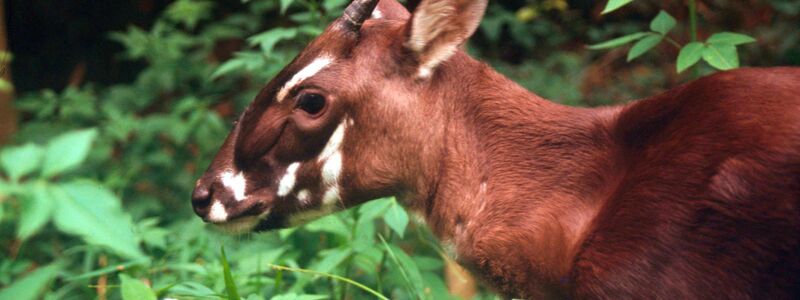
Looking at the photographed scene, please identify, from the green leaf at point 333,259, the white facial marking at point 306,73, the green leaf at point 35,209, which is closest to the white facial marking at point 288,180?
the white facial marking at point 306,73

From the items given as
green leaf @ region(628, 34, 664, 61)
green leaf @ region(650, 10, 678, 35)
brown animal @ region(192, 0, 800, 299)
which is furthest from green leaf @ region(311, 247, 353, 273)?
green leaf @ region(650, 10, 678, 35)

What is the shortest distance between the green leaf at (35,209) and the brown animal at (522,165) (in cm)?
141

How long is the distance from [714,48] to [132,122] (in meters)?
3.60

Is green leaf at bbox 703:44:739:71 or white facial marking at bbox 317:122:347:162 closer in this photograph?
white facial marking at bbox 317:122:347:162

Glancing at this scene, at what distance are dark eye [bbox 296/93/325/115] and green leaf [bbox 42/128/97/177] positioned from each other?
4.14ft

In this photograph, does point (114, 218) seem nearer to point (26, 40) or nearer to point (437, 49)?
point (437, 49)

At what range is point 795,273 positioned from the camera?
2385 millimetres

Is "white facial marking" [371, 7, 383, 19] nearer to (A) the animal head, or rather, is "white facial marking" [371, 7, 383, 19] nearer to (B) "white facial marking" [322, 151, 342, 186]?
(A) the animal head

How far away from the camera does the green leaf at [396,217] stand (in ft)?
10.9

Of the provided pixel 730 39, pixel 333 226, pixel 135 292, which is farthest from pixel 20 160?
pixel 730 39

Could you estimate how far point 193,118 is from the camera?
5.56 meters

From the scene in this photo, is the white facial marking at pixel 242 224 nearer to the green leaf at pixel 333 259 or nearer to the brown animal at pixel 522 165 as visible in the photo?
the brown animal at pixel 522 165

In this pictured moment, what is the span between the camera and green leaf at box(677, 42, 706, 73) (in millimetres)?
3344

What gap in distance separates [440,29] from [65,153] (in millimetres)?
1451
